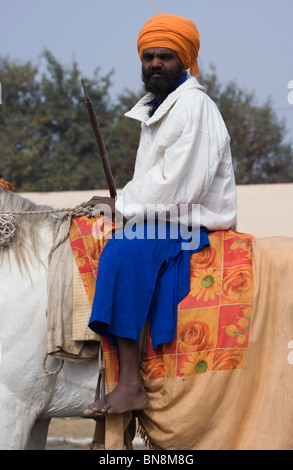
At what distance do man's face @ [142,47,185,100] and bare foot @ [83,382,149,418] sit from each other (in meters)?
1.58

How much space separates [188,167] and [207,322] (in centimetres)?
77

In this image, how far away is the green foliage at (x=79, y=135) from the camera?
18.2 m

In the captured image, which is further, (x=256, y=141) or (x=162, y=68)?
(x=256, y=141)

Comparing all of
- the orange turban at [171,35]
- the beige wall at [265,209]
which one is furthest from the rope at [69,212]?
the beige wall at [265,209]

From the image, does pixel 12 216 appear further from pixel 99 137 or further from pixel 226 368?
pixel 226 368

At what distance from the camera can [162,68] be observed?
3.40 metres

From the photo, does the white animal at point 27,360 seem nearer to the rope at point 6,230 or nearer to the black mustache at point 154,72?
the rope at point 6,230

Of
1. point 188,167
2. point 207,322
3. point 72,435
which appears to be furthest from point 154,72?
point 72,435

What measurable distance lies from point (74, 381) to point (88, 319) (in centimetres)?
36

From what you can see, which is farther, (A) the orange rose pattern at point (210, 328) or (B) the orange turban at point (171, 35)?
(B) the orange turban at point (171, 35)

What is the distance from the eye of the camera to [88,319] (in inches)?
125

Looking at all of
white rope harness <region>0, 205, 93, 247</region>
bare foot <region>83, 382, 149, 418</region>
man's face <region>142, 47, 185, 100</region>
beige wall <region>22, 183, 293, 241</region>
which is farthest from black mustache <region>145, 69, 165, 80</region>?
beige wall <region>22, 183, 293, 241</region>

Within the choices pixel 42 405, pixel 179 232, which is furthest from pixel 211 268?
pixel 42 405
